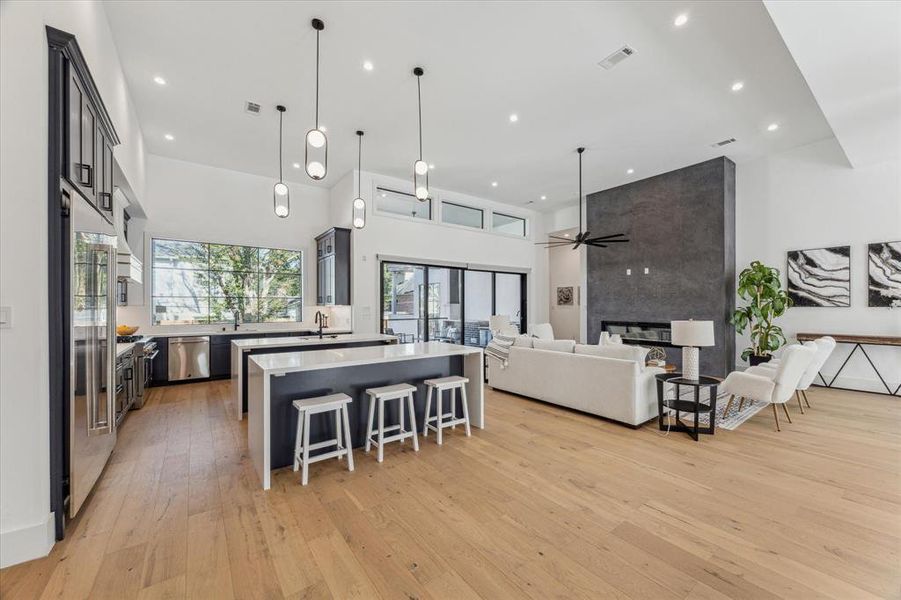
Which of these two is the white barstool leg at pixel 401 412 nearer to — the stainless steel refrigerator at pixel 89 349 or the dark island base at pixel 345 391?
the dark island base at pixel 345 391

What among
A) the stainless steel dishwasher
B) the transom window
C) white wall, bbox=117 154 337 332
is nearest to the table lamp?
white wall, bbox=117 154 337 332

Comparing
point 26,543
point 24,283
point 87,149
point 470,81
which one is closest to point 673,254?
point 470,81

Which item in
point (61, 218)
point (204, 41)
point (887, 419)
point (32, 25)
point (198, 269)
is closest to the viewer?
→ point (32, 25)

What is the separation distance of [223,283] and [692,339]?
295 inches

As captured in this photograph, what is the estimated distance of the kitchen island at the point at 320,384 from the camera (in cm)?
291

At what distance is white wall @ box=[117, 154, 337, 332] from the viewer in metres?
6.28

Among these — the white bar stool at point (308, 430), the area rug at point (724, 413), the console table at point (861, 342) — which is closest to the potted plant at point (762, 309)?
the console table at point (861, 342)

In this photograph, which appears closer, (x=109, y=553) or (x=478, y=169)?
(x=109, y=553)

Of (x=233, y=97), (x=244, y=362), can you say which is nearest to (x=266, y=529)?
(x=244, y=362)

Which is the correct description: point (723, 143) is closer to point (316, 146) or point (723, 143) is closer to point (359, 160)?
point (359, 160)

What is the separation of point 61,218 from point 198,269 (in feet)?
17.0

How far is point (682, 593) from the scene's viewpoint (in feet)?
5.83

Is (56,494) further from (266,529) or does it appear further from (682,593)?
(682,593)

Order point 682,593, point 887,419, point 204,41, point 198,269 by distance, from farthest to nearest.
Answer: point 198,269
point 887,419
point 204,41
point 682,593
